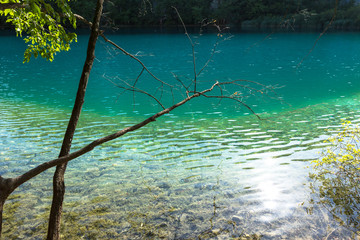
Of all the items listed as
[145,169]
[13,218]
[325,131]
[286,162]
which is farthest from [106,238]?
[325,131]

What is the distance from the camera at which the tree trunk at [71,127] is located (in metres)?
3.63

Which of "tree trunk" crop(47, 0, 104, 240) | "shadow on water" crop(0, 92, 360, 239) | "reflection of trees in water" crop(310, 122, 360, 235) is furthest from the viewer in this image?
"reflection of trees in water" crop(310, 122, 360, 235)

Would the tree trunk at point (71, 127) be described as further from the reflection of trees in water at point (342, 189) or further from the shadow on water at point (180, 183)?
the reflection of trees in water at point (342, 189)

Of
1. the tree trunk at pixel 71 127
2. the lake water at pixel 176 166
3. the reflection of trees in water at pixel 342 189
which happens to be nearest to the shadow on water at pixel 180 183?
the lake water at pixel 176 166

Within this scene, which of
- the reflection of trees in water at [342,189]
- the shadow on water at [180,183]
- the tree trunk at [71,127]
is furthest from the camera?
the reflection of trees in water at [342,189]

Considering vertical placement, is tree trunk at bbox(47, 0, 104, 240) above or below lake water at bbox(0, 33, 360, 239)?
above

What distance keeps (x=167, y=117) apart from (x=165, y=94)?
5963 millimetres

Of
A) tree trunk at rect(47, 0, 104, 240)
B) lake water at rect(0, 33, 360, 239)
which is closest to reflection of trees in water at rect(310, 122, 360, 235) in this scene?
lake water at rect(0, 33, 360, 239)

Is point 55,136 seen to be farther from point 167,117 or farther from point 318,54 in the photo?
point 318,54

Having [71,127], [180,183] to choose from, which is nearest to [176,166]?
[180,183]

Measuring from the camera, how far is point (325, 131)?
34.3ft

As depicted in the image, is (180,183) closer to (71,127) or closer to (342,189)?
(342,189)

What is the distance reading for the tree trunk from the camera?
3627 mm

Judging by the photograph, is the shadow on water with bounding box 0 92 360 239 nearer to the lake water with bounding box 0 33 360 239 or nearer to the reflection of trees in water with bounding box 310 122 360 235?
the lake water with bounding box 0 33 360 239
